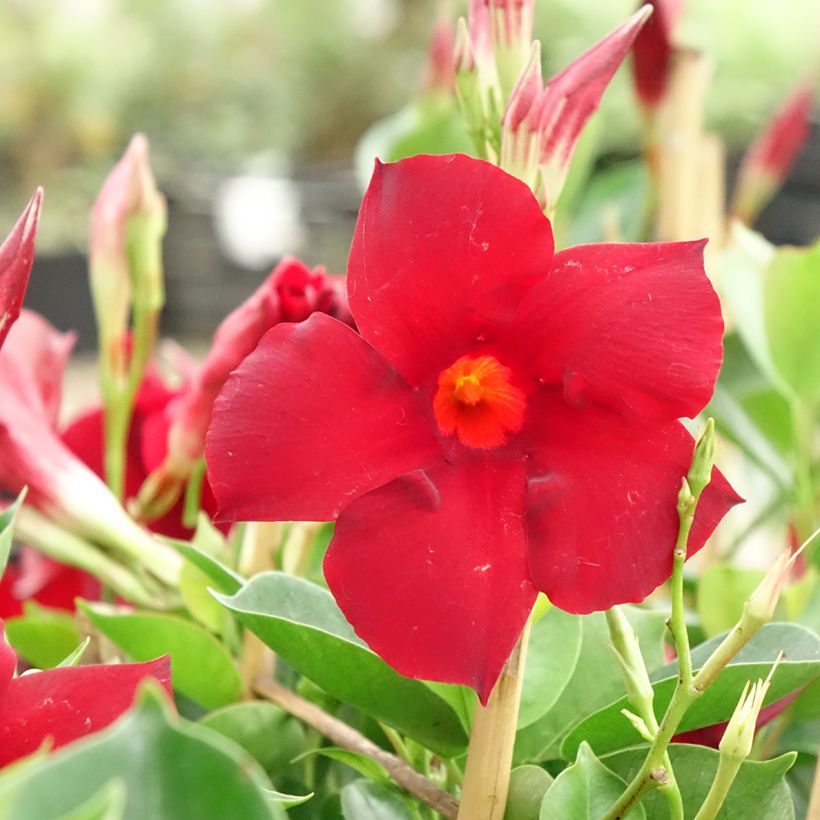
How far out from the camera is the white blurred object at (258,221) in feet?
8.64

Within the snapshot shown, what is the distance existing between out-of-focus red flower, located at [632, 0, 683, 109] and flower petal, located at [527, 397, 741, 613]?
1.12 ft

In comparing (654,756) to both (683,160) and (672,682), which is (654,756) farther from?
(683,160)

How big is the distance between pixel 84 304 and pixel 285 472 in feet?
8.57

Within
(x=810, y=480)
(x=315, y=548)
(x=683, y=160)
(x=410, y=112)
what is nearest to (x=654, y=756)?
(x=315, y=548)

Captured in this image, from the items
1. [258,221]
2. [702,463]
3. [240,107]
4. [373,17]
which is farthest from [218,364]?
[373,17]

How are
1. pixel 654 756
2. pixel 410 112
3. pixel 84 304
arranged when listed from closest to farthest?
pixel 654 756 → pixel 410 112 → pixel 84 304

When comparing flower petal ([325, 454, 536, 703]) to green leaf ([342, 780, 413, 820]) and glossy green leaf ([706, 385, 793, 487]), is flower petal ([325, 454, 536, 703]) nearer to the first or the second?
green leaf ([342, 780, 413, 820])

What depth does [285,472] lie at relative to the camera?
9.5 inches

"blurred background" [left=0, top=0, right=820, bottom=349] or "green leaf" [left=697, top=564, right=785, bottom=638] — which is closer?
"green leaf" [left=697, top=564, right=785, bottom=638]

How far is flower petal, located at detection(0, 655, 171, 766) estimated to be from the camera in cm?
23

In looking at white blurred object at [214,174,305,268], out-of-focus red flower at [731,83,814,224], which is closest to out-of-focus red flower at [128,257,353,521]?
out-of-focus red flower at [731,83,814,224]

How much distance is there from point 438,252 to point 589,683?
139 mm

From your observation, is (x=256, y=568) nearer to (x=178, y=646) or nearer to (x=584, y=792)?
(x=178, y=646)

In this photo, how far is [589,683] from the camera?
327mm
